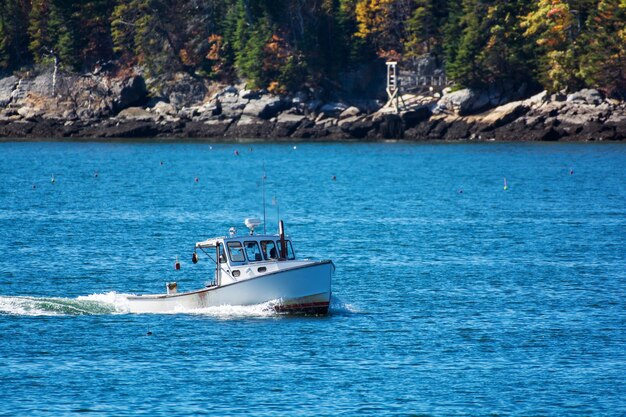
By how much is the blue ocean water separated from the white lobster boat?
55 centimetres

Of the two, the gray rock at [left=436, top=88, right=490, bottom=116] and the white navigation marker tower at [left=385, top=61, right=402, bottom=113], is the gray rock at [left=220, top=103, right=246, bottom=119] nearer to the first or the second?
the white navigation marker tower at [left=385, top=61, right=402, bottom=113]

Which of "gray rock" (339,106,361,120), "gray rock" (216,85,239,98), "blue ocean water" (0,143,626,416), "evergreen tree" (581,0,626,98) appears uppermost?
"evergreen tree" (581,0,626,98)

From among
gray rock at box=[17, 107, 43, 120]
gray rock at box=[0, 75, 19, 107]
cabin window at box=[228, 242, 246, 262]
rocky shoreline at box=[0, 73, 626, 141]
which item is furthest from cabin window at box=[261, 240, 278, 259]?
gray rock at box=[0, 75, 19, 107]

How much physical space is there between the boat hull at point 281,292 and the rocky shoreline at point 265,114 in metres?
94.3

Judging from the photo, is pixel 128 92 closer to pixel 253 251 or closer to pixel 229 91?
pixel 229 91

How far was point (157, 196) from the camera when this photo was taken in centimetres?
9238

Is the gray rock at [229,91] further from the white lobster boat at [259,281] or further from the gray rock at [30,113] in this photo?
the white lobster boat at [259,281]

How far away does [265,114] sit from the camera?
148750 mm

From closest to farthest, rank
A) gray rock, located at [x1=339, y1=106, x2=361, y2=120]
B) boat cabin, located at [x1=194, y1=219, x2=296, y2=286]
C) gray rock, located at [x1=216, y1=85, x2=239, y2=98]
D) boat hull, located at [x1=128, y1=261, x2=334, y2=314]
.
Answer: boat hull, located at [x1=128, y1=261, x2=334, y2=314] < boat cabin, located at [x1=194, y1=219, x2=296, y2=286] < gray rock, located at [x1=339, y1=106, x2=361, y2=120] < gray rock, located at [x1=216, y1=85, x2=239, y2=98]

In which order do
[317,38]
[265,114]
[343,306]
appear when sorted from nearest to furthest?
[343,306] → [265,114] → [317,38]

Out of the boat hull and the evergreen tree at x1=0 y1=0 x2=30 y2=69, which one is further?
the evergreen tree at x1=0 y1=0 x2=30 y2=69

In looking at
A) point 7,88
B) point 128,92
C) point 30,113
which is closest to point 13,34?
point 7,88

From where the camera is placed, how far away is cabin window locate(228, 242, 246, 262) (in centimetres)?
4312

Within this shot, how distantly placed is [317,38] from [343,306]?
367 feet
